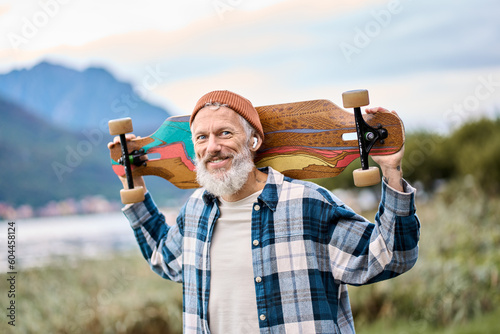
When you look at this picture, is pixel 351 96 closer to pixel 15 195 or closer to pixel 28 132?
pixel 15 195

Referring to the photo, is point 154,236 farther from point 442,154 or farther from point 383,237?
point 442,154

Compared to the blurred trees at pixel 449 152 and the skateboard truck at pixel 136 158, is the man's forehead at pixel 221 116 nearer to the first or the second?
the skateboard truck at pixel 136 158

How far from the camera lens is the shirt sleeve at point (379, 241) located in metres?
2.12

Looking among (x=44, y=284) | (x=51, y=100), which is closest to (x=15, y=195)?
(x=51, y=100)

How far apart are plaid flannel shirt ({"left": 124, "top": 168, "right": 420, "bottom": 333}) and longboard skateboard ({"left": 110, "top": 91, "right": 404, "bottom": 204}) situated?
125mm

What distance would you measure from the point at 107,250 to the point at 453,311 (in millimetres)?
4463

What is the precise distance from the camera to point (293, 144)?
2588 millimetres

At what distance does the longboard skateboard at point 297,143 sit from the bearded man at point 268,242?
8 cm

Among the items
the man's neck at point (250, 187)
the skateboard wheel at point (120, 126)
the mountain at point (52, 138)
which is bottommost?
the man's neck at point (250, 187)

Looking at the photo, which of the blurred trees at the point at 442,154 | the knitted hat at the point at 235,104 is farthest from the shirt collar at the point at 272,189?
the blurred trees at the point at 442,154

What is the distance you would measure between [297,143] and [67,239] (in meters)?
5.73

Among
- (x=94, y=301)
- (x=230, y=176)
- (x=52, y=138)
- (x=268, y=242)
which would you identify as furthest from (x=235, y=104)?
(x=52, y=138)

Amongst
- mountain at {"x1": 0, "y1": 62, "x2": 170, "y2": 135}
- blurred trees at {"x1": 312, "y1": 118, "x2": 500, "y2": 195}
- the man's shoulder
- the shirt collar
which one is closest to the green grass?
the shirt collar

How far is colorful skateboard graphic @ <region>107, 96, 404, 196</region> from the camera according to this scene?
2.41 m
